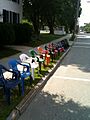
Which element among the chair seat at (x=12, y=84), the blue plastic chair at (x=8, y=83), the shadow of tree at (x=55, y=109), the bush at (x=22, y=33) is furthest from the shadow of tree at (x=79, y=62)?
the chair seat at (x=12, y=84)

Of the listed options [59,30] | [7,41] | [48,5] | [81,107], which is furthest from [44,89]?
[59,30]

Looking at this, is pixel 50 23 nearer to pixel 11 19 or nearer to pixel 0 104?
pixel 11 19

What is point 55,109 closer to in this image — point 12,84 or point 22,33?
point 12,84

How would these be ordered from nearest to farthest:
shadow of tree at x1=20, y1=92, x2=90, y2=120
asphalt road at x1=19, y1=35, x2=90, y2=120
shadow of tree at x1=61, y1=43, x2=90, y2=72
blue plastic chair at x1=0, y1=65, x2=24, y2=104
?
shadow of tree at x1=20, y1=92, x2=90, y2=120 < asphalt road at x1=19, y1=35, x2=90, y2=120 < blue plastic chair at x1=0, y1=65, x2=24, y2=104 < shadow of tree at x1=61, y1=43, x2=90, y2=72

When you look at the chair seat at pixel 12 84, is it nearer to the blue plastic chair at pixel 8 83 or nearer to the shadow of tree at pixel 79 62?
the blue plastic chair at pixel 8 83

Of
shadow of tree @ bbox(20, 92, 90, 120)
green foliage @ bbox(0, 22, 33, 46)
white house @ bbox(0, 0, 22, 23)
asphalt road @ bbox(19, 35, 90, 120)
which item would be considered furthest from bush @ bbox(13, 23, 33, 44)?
shadow of tree @ bbox(20, 92, 90, 120)

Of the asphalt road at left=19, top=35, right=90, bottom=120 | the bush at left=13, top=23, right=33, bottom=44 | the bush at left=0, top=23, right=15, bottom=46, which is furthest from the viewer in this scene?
Answer: the bush at left=13, top=23, right=33, bottom=44

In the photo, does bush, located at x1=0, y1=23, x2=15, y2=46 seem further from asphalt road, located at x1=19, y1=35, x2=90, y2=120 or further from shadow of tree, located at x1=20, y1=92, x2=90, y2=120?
shadow of tree, located at x1=20, y1=92, x2=90, y2=120

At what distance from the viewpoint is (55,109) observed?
6988 mm

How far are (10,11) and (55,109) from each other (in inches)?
808

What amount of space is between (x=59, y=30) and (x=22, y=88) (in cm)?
6169

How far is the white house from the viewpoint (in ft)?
80.4

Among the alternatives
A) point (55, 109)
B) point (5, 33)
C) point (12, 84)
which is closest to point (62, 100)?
point (55, 109)

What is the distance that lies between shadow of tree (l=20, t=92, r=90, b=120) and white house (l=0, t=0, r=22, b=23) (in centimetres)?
1659
